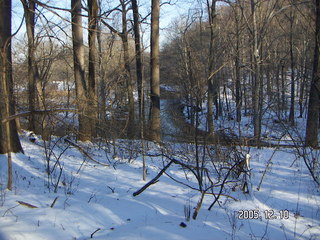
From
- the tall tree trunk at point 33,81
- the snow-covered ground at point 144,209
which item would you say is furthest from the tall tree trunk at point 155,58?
the snow-covered ground at point 144,209

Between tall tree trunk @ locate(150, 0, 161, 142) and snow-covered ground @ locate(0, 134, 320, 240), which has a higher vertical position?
tall tree trunk @ locate(150, 0, 161, 142)

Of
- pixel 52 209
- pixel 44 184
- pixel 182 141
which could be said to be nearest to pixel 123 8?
pixel 182 141

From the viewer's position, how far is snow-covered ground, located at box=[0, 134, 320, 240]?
10.1 ft

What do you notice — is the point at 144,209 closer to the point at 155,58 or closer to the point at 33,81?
the point at 155,58

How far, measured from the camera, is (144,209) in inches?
153

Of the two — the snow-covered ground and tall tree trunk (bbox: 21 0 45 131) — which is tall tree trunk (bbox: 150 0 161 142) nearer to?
tall tree trunk (bbox: 21 0 45 131)

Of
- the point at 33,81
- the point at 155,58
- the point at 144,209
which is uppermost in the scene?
the point at 155,58

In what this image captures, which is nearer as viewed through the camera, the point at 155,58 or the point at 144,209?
the point at 144,209

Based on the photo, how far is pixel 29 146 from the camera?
26.9ft

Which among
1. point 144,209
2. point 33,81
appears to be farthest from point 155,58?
point 144,209

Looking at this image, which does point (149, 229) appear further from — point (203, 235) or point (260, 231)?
point (260, 231)

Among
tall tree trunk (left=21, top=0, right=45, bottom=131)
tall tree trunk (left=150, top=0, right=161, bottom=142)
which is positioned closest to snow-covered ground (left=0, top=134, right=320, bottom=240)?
tall tree trunk (left=21, top=0, right=45, bottom=131)

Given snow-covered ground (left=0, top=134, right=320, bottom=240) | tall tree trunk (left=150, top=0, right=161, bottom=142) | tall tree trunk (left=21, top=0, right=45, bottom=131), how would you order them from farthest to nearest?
1. tall tree trunk (left=150, top=0, right=161, bottom=142)
2. tall tree trunk (left=21, top=0, right=45, bottom=131)
3. snow-covered ground (left=0, top=134, right=320, bottom=240)

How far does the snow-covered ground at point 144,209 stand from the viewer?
3.09 metres
